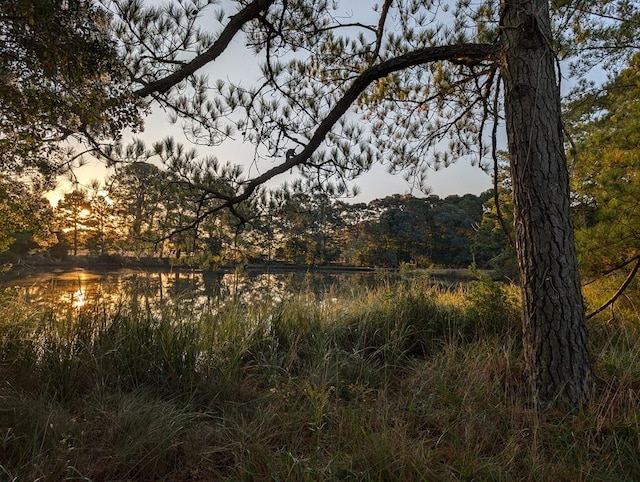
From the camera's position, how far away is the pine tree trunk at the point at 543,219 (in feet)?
7.30

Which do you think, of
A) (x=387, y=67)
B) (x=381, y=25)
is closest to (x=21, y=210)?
(x=387, y=67)

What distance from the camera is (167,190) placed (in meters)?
2.89

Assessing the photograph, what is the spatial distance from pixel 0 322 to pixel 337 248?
86.8 feet

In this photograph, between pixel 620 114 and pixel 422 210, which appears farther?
pixel 422 210

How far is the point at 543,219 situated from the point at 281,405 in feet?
6.43

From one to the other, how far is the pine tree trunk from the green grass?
23 cm

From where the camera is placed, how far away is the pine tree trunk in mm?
2225

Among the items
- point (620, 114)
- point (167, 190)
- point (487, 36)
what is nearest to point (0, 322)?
point (167, 190)

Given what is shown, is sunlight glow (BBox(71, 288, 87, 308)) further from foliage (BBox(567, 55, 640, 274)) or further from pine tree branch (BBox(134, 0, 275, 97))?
foliage (BBox(567, 55, 640, 274))

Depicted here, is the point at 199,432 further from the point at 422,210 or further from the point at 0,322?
the point at 422,210

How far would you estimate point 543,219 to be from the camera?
2.24 metres

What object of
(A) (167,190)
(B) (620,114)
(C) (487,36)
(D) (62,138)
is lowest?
(A) (167,190)

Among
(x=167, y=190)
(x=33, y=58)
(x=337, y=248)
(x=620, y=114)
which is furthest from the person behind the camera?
(x=337, y=248)

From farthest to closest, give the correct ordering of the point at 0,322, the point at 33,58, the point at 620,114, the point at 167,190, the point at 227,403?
the point at 620,114 → the point at 0,322 → the point at 167,190 → the point at 227,403 → the point at 33,58
